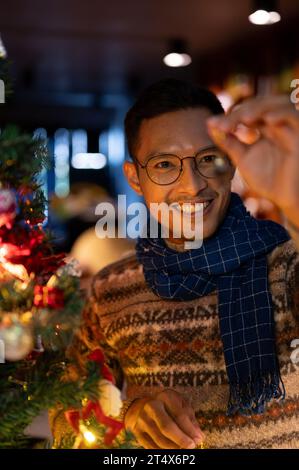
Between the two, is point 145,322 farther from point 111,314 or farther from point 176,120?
point 176,120

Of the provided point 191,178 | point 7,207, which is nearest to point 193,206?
point 191,178

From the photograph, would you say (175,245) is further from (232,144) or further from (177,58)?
(177,58)

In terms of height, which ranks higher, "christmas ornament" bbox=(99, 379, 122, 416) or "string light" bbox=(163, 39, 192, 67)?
"string light" bbox=(163, 39, 192, 67)

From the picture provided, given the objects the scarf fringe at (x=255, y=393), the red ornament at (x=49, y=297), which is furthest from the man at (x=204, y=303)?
the red ornament at (x=49, y=297)

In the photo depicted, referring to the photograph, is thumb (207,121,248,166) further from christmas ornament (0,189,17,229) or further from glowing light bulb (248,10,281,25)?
glowing light bulb (248,10,281,25)

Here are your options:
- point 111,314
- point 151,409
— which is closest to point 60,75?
point 111,314

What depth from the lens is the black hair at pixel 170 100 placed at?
1.53 m

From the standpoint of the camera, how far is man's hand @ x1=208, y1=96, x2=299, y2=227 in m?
0.84

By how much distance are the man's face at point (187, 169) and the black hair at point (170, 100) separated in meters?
0.01

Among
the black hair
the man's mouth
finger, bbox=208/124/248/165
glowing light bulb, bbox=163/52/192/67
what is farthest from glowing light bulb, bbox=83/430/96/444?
glowing light bulb, bbox=163/52/192/67

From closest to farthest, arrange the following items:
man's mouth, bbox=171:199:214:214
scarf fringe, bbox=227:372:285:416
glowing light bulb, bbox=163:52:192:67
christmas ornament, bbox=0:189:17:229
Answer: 1. christmas ornament, bbox=0:189:17:229
2. scarf fringe, bbox=227:372:285:416
3. man's mouth, bbox=171:199:214:214
4. glowing light bulb, bbox=163:52:192:67

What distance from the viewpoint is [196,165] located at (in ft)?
4.85

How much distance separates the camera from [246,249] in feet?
4.89

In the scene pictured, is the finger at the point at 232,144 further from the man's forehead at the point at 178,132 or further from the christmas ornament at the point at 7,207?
the man's forehead at the point at 178,132
